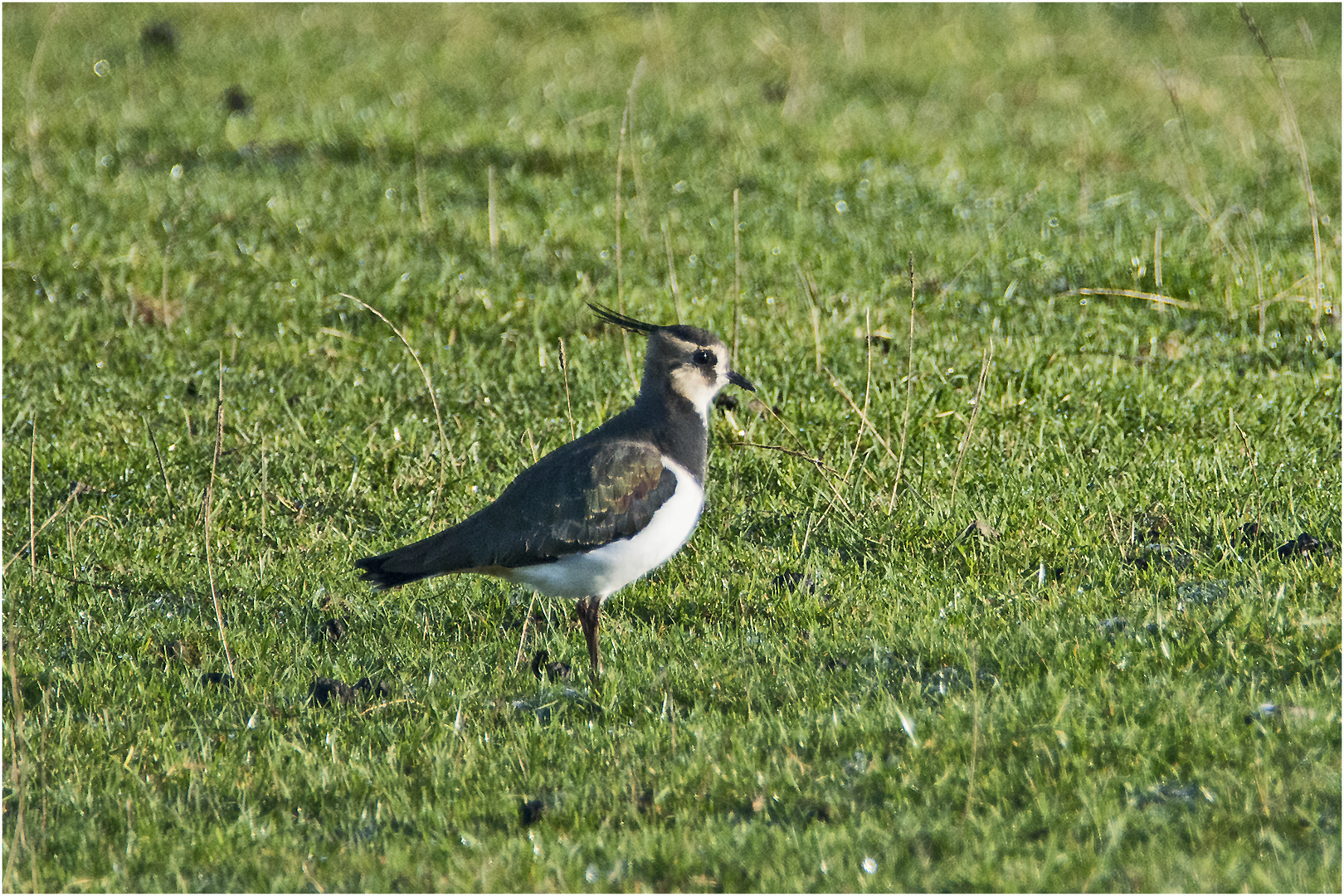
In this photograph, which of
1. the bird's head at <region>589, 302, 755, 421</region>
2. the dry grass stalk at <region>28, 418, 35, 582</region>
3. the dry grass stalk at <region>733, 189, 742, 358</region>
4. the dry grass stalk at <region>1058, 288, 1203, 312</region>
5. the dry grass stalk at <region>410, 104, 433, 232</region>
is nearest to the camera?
the dry grass stalk at <region>28, 418, 35, 582</region>

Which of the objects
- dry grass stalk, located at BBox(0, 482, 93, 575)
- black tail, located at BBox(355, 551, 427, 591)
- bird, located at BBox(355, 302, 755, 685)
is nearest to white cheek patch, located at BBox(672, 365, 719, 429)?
bird, located at BBox(355, 302, 755, 685)

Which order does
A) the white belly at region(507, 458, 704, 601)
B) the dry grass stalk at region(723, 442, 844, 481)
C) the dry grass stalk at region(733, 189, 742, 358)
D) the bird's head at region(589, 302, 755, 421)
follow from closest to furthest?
1. the white belly at region(507, 458, 704, 601)
2. the bird's head at region(589, 302, 755, 421)
3. the dry grass stalk at region(723, 442, 844, 481)
4. the dry grass stalk at region(733, 189, 742, 358)

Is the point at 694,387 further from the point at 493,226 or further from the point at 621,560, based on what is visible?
the point at 493,226

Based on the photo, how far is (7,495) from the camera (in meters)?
7.25

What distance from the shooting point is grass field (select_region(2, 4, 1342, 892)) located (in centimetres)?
417

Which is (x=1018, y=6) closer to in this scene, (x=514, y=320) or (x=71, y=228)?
(x=514, y=320)

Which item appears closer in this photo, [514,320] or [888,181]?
[514,320]

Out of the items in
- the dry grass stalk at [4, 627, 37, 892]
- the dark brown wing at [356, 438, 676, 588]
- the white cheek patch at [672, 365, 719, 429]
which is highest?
the white cheek patch at [672, 365, 719, 429]

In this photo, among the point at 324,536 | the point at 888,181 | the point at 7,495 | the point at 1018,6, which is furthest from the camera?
the point at 1018,6

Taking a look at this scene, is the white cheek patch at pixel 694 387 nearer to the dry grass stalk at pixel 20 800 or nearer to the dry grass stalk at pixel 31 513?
the dry grass stalk at pixel 31 513

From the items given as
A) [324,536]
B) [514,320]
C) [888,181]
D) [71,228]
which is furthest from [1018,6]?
[324,536]

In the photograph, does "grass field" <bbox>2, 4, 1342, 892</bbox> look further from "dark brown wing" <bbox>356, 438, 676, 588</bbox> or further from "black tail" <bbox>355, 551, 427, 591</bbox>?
"dark brown wing" <bbox>356, 438, 676, 588</bbox>

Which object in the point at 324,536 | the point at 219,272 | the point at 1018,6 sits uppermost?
the point at 1018,6

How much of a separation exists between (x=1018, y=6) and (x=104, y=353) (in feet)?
36.8
